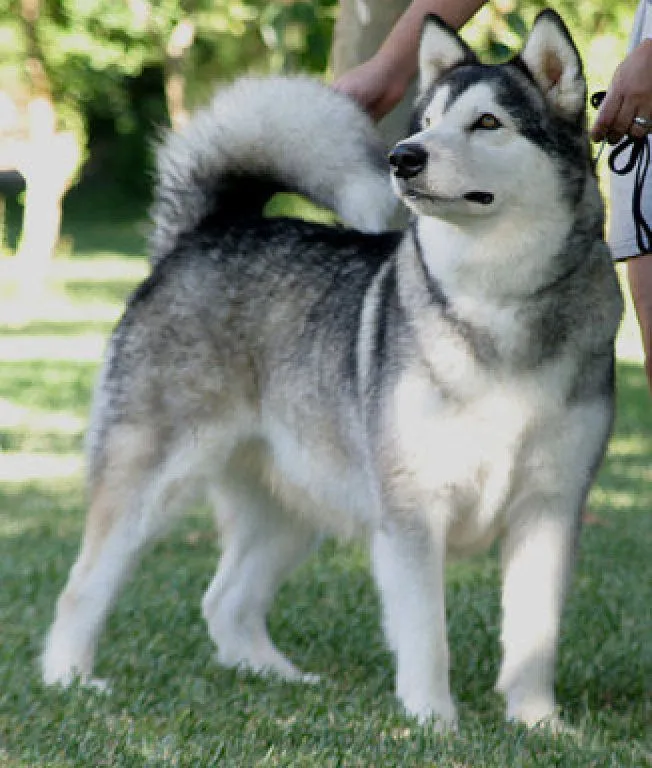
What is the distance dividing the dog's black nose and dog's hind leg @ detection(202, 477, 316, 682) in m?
1.53

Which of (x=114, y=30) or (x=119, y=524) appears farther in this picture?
(x=114, y=30)

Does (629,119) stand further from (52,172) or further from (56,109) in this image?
(56,109)

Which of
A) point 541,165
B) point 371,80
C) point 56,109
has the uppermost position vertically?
point 541,165

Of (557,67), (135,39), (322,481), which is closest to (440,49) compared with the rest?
(557,67)

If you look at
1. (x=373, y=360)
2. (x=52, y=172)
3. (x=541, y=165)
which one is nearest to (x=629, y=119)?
(x=541, y=165)

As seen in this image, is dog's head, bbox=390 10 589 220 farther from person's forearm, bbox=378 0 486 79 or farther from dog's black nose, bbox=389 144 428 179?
person's forearm, bbox=378 0 486 79

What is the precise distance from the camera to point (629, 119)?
365 centimetres

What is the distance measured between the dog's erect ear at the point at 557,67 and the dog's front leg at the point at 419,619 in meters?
1.10

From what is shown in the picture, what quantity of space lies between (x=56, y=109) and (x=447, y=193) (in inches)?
868

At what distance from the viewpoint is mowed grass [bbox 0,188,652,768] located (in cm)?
337

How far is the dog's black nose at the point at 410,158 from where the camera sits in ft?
11.1

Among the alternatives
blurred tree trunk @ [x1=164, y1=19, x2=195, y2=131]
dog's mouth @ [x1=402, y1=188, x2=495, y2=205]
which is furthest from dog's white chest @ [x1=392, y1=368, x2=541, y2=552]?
blurred tree trunk @ [x1=164, y1=19, x2=195, y2=131]

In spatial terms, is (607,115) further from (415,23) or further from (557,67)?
(415,23)

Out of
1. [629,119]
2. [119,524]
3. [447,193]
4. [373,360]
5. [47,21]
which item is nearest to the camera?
[447,193]
